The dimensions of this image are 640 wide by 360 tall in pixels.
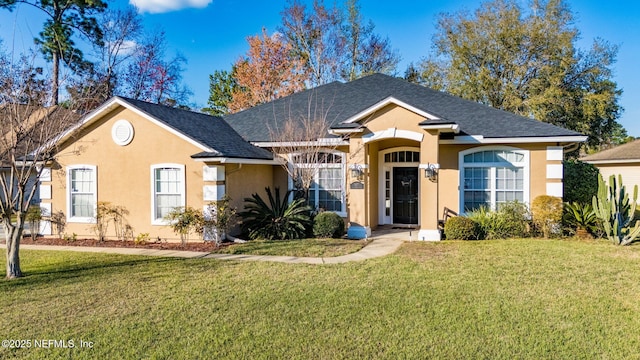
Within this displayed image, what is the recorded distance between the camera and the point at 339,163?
46.0ft

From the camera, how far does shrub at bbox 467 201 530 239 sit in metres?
11.9

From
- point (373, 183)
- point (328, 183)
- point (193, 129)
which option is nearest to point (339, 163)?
point (328, 183)

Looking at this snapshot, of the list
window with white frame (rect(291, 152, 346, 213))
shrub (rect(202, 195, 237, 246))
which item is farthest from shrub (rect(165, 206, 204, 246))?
window with white frame (rect(291, 152, 346, 213))

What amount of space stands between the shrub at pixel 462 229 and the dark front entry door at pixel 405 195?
8.17 ft

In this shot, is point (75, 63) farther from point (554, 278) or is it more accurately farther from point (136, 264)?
point (554, 278)

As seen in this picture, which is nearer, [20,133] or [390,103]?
[20,133]

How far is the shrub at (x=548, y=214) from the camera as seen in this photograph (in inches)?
466

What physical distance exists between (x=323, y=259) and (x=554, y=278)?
478 cm

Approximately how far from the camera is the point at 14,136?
796 cm

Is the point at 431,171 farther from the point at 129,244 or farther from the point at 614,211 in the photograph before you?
the point at 129,244

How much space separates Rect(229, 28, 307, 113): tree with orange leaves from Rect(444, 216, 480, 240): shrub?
791 inches

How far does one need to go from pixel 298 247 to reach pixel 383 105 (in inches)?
206

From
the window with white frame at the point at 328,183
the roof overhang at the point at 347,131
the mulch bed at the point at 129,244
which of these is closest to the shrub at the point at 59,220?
the mulch bed at the point at 129,244

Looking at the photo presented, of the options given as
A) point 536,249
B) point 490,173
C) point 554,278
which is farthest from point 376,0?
point 554,278
